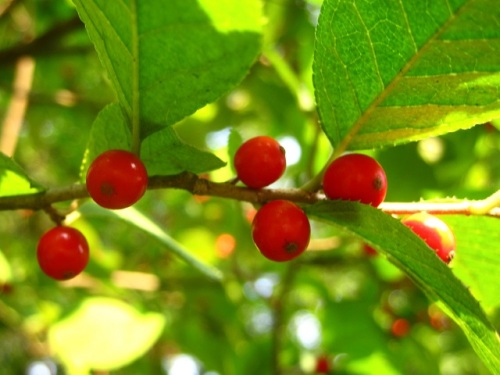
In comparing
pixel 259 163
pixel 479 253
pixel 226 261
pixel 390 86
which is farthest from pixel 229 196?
pixel 226 261

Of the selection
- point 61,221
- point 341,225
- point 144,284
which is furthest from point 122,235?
point 341,225

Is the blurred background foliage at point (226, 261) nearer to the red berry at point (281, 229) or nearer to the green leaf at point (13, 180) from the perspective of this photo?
the red berry at point (281, 229)

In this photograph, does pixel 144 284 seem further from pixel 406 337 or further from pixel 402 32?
A: pixel 402 32

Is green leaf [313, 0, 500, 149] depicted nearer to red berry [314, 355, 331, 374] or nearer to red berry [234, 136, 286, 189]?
red berry [234, 136, 286, 189]

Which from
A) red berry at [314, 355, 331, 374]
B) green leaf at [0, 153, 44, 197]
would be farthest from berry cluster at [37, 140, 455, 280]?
red berry at [314, 355, 331, 374]

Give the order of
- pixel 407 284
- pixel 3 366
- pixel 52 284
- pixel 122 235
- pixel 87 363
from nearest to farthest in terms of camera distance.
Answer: pixel 87 363 < pixel 52 284 < pixel 407 284 < pixel 122 235 < pixel 3 366

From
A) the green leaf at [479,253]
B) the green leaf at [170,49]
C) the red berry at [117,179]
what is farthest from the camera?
the green leaf at [479,253]

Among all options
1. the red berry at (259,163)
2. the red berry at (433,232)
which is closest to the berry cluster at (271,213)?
the red berry at (259,163)
